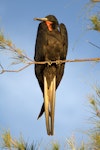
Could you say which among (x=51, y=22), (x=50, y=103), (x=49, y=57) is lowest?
(x=50, y=103)

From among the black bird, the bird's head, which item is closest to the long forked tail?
the black bird

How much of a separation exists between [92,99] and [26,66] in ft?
2.76

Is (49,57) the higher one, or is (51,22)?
(51,22)

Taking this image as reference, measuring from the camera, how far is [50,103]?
2.38 meters

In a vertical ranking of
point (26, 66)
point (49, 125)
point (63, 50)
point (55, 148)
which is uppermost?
point (26, 66)

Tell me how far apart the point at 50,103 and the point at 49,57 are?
1.04ft

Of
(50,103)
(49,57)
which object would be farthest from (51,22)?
(50,103)

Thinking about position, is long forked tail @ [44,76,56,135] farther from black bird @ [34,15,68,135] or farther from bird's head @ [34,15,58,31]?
bird's head @ [34,15,58,31]

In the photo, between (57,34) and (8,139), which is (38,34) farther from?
(8,139)

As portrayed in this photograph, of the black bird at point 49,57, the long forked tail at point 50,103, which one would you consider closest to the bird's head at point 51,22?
the black bird at point 49,57

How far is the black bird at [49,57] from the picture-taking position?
2.39 m

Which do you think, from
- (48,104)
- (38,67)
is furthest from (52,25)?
(48,104)

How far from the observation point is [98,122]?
2371 mm

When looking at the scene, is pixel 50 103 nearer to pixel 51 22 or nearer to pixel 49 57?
pixel 49 57
